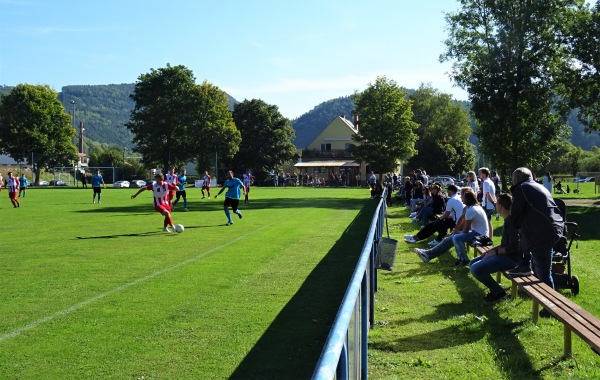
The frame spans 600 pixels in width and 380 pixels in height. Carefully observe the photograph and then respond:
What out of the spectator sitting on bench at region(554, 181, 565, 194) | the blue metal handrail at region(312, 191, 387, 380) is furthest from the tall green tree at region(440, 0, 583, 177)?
the blue metal handrail at region(312, 191, 387, 380)

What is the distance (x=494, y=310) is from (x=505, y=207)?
1.45m

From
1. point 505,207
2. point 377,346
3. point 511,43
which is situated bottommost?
point 377,346

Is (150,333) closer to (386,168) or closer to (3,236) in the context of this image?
(3,236)

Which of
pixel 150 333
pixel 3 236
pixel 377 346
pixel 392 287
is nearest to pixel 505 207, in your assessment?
pixel 392 287

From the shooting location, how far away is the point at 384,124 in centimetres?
6762

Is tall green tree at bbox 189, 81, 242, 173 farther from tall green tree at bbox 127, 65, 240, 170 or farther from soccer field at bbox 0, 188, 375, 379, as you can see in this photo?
soccer field at bbox 0, 188, 375, 379

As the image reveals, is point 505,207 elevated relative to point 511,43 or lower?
lower

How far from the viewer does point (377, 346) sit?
249 inches

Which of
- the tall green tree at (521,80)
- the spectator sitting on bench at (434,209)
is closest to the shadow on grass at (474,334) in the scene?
the spectator sitting on bench at (434,209)

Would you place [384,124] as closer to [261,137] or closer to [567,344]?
[261,137]

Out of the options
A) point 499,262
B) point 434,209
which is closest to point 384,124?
point 434,209

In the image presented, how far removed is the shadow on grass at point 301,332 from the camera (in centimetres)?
550

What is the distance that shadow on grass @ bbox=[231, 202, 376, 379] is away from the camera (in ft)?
18.0

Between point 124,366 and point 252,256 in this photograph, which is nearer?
point 124,366
